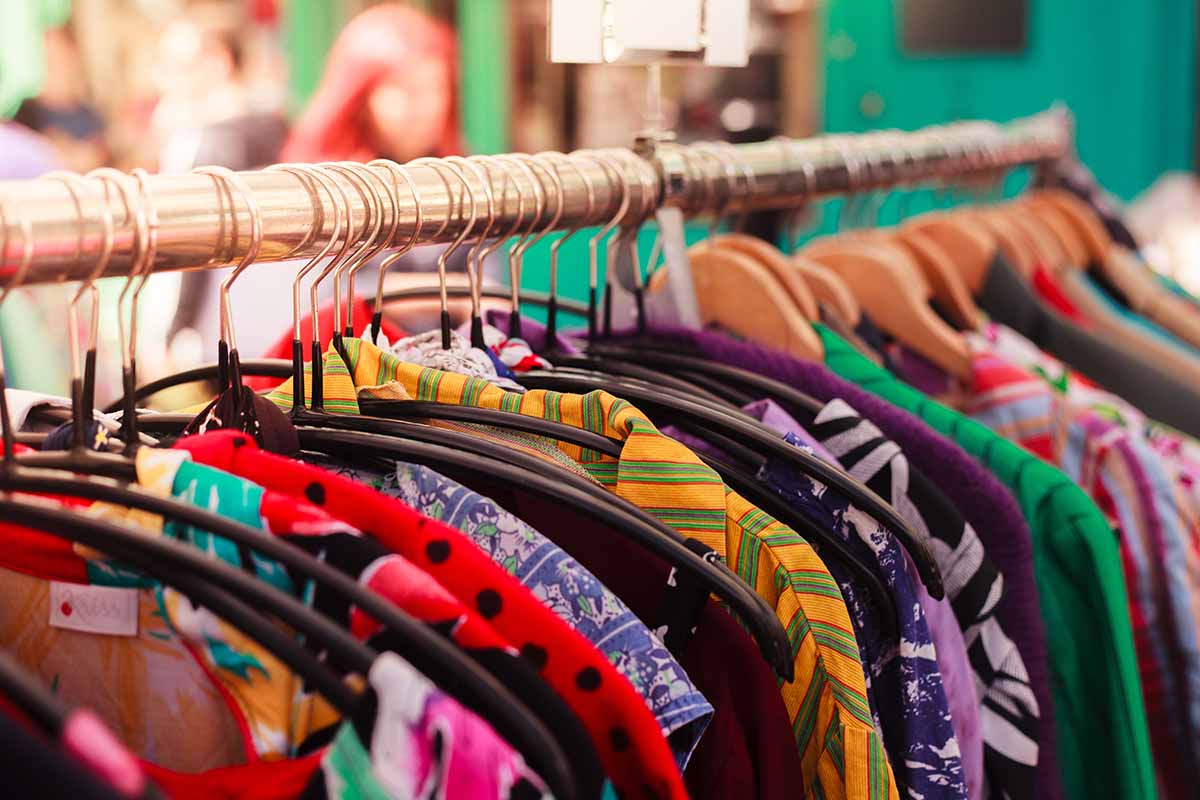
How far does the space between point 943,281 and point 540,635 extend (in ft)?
2.54

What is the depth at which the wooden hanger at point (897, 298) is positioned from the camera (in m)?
1.03

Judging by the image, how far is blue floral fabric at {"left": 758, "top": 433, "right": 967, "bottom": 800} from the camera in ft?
2.20

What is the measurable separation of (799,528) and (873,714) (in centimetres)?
12

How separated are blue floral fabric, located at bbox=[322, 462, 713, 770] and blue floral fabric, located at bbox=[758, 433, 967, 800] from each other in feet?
0.54

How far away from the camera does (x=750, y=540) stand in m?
0.63

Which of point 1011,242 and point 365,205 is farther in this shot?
point 1011,242

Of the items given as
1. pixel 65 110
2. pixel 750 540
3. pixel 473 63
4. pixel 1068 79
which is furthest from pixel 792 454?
pixel 1068 79

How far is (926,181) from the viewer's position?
135 cm

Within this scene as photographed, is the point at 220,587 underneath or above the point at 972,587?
above

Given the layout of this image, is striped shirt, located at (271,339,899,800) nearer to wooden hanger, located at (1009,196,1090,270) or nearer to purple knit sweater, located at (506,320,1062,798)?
purple knit sweater, located at (506,320,1062,798)

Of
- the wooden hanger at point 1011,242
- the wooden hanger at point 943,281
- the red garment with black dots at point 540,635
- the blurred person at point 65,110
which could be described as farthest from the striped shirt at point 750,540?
the blurred person at point 65,110

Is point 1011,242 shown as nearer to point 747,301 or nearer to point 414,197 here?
point 747,301

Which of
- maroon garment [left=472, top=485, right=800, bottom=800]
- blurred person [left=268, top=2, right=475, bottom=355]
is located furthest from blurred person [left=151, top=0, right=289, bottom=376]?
maroon garment [left=472, top=485, right=800, bottom=800]

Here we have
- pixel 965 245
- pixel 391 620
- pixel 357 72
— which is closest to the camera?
pixel 391 620
